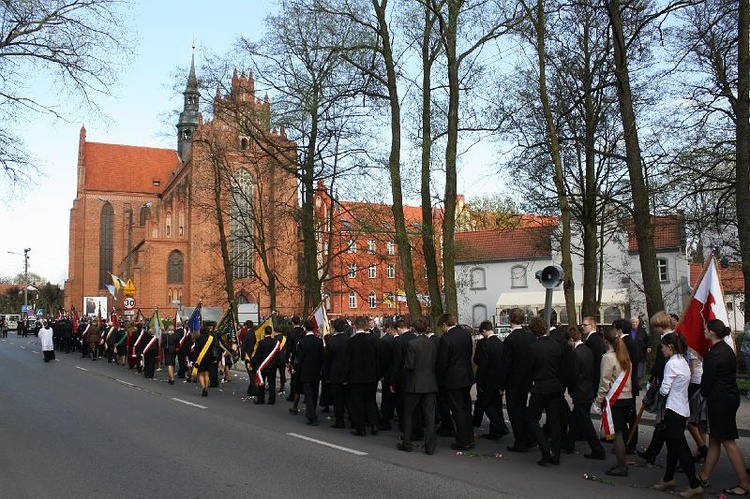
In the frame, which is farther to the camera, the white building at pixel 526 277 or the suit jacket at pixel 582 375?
the white building at pixel 526 277

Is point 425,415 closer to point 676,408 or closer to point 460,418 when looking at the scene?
point 460,418

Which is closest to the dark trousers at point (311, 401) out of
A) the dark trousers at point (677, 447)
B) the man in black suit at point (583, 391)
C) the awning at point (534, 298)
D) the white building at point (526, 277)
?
the man in black suit at point (583, 391)

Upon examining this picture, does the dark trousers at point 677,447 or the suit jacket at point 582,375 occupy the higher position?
the suit jacket at point 582,375

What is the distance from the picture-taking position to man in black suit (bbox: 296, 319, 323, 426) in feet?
40.5

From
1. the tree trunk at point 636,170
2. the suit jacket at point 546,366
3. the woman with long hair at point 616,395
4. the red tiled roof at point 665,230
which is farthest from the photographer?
the red tiled roof at point 665,230

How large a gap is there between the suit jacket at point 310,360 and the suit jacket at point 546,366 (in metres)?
4.69

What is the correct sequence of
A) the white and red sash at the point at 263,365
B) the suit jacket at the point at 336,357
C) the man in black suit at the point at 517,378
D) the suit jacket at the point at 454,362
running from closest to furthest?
the man in black suit at the point at 517,378
the suit jacket at the point at 454,362
the suit jacket at the point at 336,357
the white and red sash at the point at 263,365

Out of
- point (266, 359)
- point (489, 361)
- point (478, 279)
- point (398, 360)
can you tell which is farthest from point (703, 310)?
point (478, 279)

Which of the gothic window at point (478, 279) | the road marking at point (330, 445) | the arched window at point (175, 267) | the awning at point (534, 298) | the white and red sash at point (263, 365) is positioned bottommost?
the road marking at point (330, 445)

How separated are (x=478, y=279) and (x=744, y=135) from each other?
39.3 metres

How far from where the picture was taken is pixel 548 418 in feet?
29.7

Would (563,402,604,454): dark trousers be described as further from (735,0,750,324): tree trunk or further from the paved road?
(735,0,750,324): tree trunk

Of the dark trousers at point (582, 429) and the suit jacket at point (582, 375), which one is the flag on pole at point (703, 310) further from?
the dark trousers at point (582, 429)

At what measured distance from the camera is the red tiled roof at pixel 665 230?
63.7 feet
